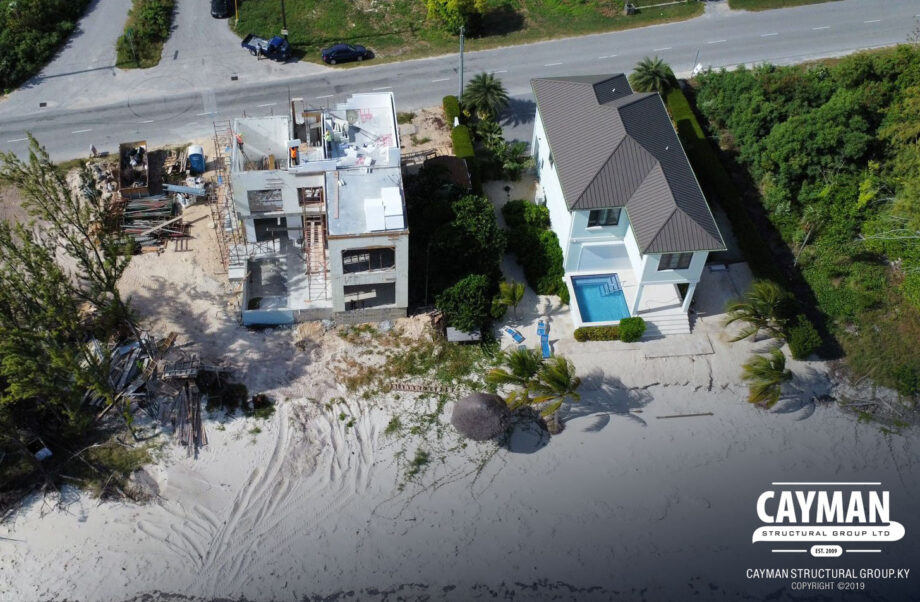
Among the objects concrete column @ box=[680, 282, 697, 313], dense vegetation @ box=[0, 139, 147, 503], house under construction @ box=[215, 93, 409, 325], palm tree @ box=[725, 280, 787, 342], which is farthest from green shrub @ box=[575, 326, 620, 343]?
dense vegetation @ box=[0, 139, 147, 503]

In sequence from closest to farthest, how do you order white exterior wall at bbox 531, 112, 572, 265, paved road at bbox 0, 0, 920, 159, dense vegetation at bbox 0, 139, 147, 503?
dense vegetation at bbox 0, 139, 147, 503 < white exterior wall at bbox 531, 112, 572, 265 < paved road at bbox 0, 0, 920, 159

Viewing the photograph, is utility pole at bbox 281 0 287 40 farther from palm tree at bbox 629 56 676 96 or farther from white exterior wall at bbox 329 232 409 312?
white exterior wall at bbox 329 232 409 312

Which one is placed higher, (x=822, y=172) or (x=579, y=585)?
(x=822, y=172)

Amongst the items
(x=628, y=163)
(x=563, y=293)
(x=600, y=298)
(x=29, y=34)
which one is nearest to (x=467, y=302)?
(x=563, y=293)

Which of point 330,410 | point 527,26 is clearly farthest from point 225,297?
point 527,26

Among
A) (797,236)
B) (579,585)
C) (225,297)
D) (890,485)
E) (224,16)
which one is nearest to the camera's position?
(579,585)

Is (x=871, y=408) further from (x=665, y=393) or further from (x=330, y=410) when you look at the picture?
(x=330, y=410)
